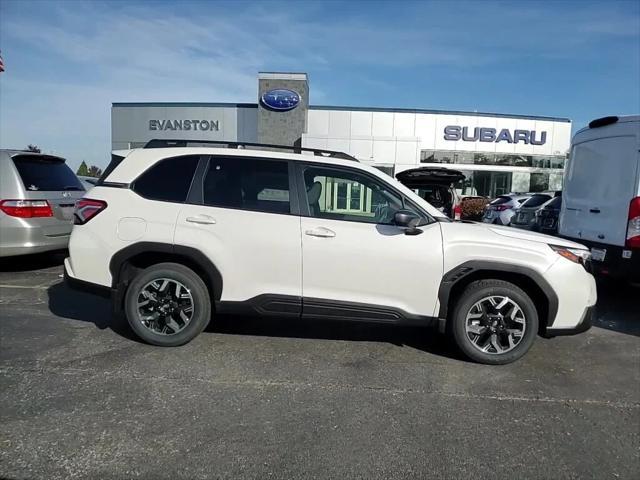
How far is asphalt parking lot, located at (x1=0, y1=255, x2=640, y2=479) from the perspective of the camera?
2.69 metres

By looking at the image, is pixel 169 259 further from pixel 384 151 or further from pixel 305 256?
pixel 384 151

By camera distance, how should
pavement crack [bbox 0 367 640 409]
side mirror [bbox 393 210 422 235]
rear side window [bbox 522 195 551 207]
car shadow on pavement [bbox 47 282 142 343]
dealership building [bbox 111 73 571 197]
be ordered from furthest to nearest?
dealership building [bbox 111 73 571 197] < rear side window [bbox 522 195 551 207] < car shadow on pavement [bbox 47 282 142 343] < side mirror [bbox 393 210 422 235] < pavement crack [bbox 0 367 640 409]

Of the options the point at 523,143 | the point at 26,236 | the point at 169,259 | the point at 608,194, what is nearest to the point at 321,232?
the point at 169,259

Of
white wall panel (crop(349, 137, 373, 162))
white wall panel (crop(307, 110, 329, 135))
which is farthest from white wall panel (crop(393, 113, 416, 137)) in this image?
white wall panel (crop(349, 137, 373, 162))

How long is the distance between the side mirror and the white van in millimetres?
2855

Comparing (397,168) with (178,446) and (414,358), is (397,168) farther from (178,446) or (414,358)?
(178,446)

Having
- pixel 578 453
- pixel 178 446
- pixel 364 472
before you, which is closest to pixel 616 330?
pixel 578 453

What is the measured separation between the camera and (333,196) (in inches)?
170

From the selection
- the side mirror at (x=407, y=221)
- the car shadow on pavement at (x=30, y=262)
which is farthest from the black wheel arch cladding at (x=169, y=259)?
the car shadow on pavement at (x=30, y=262)

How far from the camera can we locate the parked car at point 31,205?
6824 millimetres

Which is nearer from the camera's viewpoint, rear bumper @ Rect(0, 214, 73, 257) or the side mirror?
the side mirror

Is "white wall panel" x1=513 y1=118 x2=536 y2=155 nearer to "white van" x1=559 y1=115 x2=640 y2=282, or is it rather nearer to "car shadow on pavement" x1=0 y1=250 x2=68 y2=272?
"white van" x1=559 y1=115 x2=640 y2=282

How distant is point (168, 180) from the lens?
4.34 metres

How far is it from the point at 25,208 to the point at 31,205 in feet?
0.29
